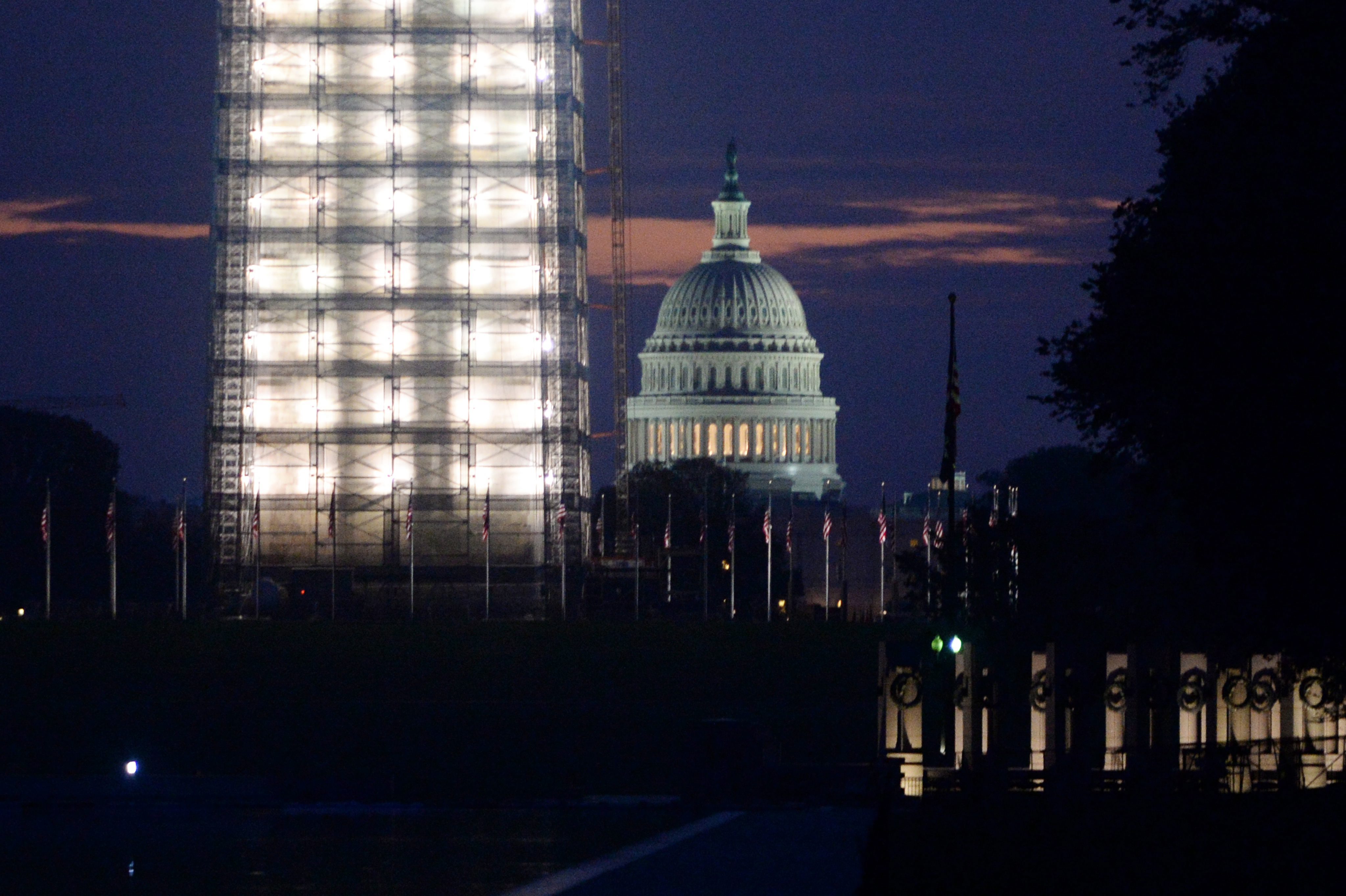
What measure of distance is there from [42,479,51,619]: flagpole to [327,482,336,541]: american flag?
1158cm

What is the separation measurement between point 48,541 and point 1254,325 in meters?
86.5

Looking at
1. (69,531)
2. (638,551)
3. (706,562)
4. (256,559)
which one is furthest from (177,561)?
(706,562)

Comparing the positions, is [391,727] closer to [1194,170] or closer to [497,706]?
[497,706]

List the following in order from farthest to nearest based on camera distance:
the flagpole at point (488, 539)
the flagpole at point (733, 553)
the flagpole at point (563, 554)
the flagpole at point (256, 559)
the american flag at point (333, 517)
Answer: the flagpole at point (733, 553), the flagpole at point (563, 554), the flagpole at point (256, 559), the flagpole at point (488, 539), the american flag at point (333, 517)

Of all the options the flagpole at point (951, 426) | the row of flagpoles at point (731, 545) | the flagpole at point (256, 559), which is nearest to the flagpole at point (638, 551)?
the row of flagpoles at point (731, 545)

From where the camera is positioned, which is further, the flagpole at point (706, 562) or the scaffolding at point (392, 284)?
the flagpole at point (706, 562)

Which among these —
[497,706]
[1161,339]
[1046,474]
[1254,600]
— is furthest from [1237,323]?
[1046,474]

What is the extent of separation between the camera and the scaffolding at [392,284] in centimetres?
11338

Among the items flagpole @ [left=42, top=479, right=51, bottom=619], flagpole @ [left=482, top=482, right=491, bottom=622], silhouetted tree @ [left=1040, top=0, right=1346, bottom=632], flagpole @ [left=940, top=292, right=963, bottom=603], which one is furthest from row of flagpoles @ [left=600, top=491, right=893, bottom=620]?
silhouetted tree @ [left=1040, top=0, right=1346, bottom=632]

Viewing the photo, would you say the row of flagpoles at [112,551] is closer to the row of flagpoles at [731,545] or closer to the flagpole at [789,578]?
the row of flagpoles at [731,545]

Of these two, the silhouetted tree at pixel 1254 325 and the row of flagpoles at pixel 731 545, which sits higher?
the silhouetted tree at pixel 1254 325

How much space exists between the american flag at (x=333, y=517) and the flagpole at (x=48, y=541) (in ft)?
38.0

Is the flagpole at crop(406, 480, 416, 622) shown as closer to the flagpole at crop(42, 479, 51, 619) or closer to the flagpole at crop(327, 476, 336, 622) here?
the flagpole at crop(327, 476, 336, 622)

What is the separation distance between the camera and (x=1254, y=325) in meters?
27.5
